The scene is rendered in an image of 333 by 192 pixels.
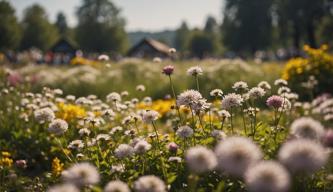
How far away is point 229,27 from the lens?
4666 cm

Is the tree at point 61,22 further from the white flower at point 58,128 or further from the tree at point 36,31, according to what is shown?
the white flower at point 58,128

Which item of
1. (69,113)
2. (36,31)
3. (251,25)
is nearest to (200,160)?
(69,113)

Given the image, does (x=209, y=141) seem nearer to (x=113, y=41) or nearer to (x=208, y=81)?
(x=208, y=81)

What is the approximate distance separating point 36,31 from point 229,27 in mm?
26872

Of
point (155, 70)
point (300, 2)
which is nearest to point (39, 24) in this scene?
point (300, 2)

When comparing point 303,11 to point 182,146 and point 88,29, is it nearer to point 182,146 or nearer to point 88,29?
point 88,29

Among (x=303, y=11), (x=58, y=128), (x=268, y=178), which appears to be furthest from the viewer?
(x=303, y=11)

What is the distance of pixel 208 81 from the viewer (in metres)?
12.6

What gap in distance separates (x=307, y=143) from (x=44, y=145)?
15.8 feet

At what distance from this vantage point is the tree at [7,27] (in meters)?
47.4

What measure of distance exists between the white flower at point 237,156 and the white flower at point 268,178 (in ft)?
0.14

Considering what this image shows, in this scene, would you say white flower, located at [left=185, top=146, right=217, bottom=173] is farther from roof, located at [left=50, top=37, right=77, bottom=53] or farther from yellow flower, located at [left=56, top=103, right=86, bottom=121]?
roof, located at [left=50, top=37, right=77, bottom=53]

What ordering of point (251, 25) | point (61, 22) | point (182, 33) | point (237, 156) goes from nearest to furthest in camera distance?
point (237, 156)
point (251, 25)
point (61, 22)
point (182, 33)

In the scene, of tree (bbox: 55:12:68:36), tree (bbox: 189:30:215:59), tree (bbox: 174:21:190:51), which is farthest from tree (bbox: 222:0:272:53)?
tree (bbox: 174:21:190:51)
